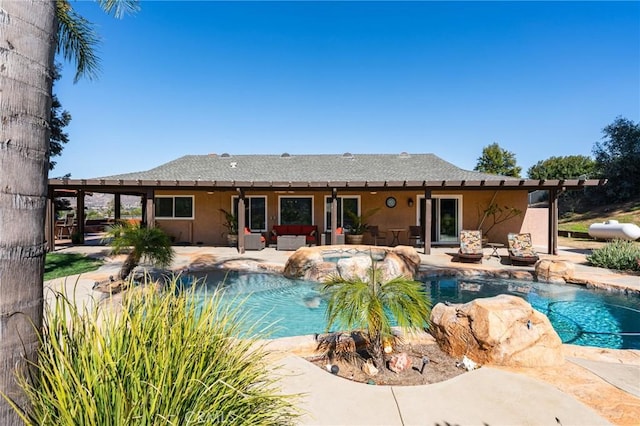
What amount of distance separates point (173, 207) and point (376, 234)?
1031 centimetres

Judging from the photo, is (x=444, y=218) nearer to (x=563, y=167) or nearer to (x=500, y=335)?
(x=500, y=335)

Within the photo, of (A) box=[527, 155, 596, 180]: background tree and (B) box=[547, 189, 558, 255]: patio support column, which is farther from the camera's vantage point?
(A) box=[527, 155, 596, 180]: background tree

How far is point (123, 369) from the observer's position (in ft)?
4.85

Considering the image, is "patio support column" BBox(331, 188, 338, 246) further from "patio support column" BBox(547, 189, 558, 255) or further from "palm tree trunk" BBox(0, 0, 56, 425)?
"palm tree trunk" BBox(0, 0, 56, 425)

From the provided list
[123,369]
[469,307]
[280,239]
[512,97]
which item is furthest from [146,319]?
[512,97]

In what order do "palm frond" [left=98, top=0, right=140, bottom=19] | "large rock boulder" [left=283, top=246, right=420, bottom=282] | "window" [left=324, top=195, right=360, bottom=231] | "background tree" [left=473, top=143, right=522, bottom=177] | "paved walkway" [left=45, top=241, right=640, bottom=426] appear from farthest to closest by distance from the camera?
"background tree" [left=473, top=143, right=522, bottom=177], "window" [left=324, top=195, right=360, bottom=231], "large rock boulder" [left=283, top=246, right=420, bottom=282], "palm frond" [left=98, top=0, right=140, bottom=19], "paved walkway" [left=45, top=241, right=640, bottom=426]

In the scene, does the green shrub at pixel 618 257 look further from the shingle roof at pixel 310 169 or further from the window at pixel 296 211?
the window at pixel 296 211

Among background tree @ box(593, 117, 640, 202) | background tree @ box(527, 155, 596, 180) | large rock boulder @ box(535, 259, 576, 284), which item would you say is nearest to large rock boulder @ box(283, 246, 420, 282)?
large rock boulder @ box(535, 259, 576, 284)

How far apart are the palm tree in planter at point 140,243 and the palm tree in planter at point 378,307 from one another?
5317 millimetres

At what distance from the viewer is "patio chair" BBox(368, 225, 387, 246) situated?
14.0 metres

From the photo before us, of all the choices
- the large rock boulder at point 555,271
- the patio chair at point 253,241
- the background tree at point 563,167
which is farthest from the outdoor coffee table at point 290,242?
the background tree at point 563,167

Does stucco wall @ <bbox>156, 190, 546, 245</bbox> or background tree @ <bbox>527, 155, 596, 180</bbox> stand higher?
background tree @ <bbox>527, 155, 596, 180</bbox>

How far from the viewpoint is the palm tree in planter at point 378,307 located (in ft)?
11.1

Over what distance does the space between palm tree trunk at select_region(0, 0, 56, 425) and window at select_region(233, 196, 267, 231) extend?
1427 centimetres
